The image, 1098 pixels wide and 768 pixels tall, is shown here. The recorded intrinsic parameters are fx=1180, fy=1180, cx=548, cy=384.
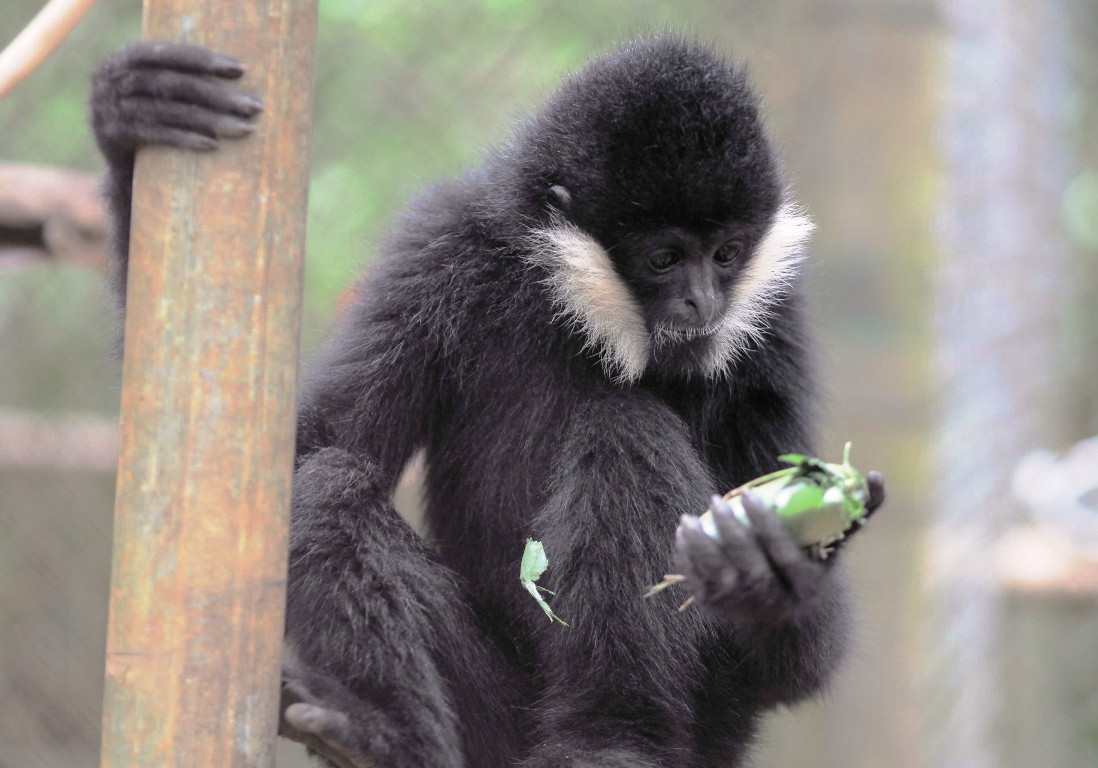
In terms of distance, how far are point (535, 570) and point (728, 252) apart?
76cm

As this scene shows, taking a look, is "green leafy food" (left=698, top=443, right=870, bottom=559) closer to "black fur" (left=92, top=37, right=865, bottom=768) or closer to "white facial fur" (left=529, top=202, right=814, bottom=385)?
"black fur" (left=92, top=37, right=865, bottom=768)

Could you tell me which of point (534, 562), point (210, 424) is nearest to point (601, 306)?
point (534, 562)

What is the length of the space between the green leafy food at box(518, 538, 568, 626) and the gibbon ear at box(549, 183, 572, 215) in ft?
2.16

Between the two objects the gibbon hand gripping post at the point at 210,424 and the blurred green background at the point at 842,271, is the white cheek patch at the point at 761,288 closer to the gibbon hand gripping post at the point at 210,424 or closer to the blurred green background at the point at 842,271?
the blurred green background at the point at 842,271

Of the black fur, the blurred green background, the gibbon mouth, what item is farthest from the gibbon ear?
the blurred green background

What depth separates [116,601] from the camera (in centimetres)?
152

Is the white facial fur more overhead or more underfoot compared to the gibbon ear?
more underfoot

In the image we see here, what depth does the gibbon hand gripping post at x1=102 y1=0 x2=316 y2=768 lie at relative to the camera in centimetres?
149

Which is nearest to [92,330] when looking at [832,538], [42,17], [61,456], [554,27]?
[61,456]

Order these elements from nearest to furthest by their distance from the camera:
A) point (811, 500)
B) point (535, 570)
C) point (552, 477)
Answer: point (811, 500), point (535, 570), point (552, 477)

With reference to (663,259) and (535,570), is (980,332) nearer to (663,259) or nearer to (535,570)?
(663,259)

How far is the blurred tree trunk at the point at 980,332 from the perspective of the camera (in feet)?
12.1

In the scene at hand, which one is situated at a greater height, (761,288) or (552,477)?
(761,288)

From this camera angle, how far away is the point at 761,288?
2.46m
